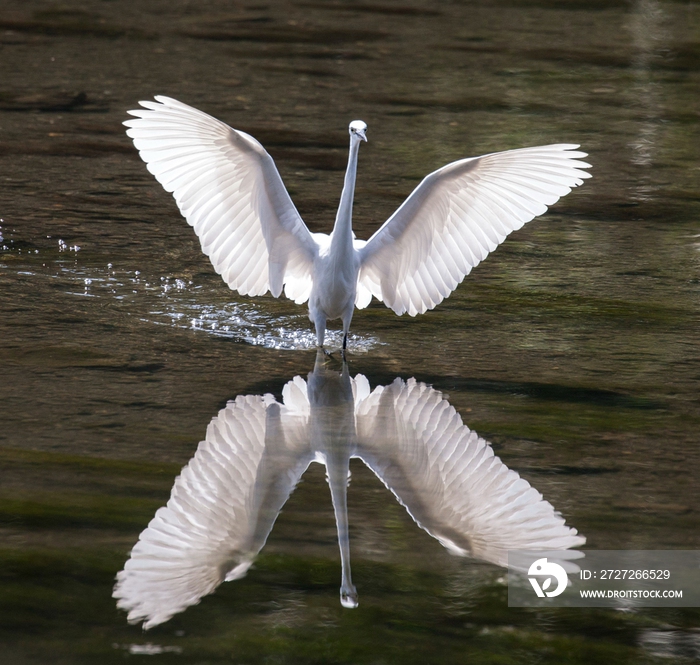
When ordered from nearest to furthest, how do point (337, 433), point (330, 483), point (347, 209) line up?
point (330, 483) → point (337, 433) → point (347, 209)

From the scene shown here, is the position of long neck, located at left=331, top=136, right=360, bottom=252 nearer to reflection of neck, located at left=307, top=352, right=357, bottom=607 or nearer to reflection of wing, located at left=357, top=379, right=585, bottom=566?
reflection of neck, located at left=307, top=352, right=357, bottom=607

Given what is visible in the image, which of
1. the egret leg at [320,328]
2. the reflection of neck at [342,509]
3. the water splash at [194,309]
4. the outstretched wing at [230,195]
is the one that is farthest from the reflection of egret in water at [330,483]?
the outstretched wing at [230,195]

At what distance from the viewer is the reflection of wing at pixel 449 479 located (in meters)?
3.28

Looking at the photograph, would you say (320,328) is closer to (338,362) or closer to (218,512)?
(338,362)

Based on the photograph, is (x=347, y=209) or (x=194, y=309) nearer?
(x=347, y=209)

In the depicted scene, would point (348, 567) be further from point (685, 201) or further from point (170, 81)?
point (170, 81)

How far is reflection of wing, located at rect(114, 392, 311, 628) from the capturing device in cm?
293

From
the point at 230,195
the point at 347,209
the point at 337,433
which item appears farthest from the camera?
the point at 230,195

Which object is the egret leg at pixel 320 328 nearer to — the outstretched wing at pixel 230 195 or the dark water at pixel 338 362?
the dark water at pixel 338 362


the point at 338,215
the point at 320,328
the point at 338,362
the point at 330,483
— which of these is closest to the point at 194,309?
the point at 320,328

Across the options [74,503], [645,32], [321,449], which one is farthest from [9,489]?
[645,32]

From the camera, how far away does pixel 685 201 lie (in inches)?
282

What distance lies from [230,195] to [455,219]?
3.19ft

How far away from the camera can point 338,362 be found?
4699 millimetres
